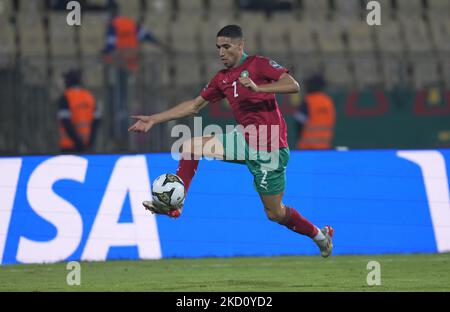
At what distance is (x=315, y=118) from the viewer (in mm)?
18016

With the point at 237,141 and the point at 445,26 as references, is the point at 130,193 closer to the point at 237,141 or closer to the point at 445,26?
the point at 237,141

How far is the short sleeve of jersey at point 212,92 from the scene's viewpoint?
1172 centimetres

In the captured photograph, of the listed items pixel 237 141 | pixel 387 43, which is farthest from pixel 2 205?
pixel 387 43

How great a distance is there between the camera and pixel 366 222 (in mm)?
13875

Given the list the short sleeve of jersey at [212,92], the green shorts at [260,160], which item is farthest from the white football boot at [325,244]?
the short sleeve of jersey at [212,92]

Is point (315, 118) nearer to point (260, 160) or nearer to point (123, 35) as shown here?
point (123, 35)

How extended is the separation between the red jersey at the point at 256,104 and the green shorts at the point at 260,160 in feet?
0.25

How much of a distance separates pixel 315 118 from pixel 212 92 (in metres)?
6.41

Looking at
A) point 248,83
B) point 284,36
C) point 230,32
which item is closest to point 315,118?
point 284,36

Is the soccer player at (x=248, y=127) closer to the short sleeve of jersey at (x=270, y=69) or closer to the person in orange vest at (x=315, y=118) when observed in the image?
the short sleeve of jersey at (x=270, y=69)

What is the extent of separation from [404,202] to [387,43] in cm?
918

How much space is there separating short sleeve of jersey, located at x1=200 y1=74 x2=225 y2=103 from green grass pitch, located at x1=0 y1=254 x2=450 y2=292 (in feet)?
5.67

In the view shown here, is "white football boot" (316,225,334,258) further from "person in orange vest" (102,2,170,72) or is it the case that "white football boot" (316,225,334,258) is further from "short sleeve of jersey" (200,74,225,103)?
"person in orange vest" (102,2,170,72)

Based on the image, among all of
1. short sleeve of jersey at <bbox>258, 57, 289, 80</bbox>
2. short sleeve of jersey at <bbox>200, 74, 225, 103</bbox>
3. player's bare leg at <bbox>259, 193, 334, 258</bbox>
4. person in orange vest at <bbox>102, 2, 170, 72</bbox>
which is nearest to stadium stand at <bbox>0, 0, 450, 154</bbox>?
person in orange vest at <bbox>102, 2, 170, 72</bbox>
